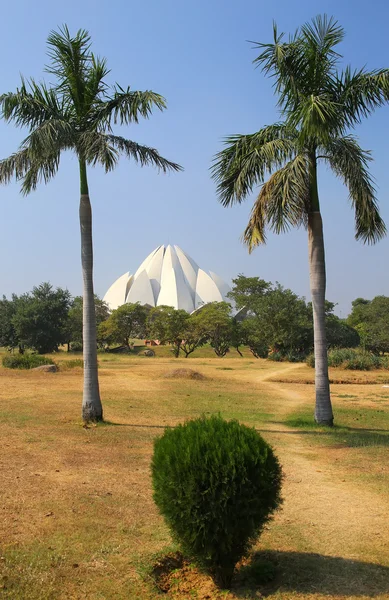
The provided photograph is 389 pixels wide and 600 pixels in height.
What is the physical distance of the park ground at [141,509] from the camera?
12.6ft

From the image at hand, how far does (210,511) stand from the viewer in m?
3.58

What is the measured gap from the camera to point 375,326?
128 feet

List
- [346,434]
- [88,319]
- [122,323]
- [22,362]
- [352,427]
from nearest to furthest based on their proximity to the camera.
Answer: [346,434] < [88,319] < [352,427] < [22,362] < [122,323]

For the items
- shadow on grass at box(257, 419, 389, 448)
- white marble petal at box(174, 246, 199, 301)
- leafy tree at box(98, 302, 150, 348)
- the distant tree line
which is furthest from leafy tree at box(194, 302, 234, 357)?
white marble petal at box(174, 246, 199, 301)

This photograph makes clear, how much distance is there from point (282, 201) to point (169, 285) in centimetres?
6437

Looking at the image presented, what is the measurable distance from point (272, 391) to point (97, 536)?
1311 centimetres

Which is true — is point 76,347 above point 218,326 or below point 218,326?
below

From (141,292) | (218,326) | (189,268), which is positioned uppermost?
(189,268)

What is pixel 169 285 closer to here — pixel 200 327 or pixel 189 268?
pixel 189 268

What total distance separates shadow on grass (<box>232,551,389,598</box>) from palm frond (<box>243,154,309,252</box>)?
6.76 metres

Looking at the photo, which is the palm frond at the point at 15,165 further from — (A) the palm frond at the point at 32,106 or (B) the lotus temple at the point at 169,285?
(B) the lotus temple at the point at 169,285

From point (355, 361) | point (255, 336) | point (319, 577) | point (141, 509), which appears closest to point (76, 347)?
point (255, 336)

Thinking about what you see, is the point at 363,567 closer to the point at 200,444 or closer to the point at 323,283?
the point at 200,444

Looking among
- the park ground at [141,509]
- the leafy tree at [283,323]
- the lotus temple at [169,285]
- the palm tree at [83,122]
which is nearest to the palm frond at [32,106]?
the palm tree at [83,122]
